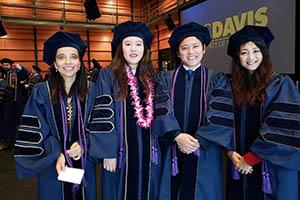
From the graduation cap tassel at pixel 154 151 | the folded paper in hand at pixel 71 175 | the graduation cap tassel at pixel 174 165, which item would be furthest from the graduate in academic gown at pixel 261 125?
the folded paper in hand at pixel 71 175

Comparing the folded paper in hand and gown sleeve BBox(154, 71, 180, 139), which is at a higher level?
gown sleeve BBox(154, 71, 180, 139)

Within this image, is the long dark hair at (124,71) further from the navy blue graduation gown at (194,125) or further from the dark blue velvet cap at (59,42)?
the dark blue velvet cap at (59,42)

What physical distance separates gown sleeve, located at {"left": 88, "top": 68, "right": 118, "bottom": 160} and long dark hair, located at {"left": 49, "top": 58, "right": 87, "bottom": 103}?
0.36ft

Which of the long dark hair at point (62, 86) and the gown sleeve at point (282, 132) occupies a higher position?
the long dark hair at point (62, 86)

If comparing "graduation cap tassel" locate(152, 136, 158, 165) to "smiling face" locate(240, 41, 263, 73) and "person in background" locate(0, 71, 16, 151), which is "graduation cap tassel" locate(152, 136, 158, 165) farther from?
"person in background" locate(0, 71, 16, 151)

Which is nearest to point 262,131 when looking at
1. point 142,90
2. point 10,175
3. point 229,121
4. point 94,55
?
point 229,121

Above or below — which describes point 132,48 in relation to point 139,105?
above

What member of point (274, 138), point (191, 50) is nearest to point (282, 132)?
point (274, 138)

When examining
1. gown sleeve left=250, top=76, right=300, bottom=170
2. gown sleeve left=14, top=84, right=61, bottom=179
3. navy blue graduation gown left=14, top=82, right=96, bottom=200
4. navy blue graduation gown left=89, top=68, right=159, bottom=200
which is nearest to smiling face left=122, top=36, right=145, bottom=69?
navy blue graduation gown left=89, top=68, right=159, bottom=200

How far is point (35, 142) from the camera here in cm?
162

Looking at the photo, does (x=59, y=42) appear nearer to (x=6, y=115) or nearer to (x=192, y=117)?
(x=192, y=117)

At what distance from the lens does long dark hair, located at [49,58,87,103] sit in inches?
66.6

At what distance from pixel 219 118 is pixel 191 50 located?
0.46 metres

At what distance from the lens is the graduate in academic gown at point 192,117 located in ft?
5.52
